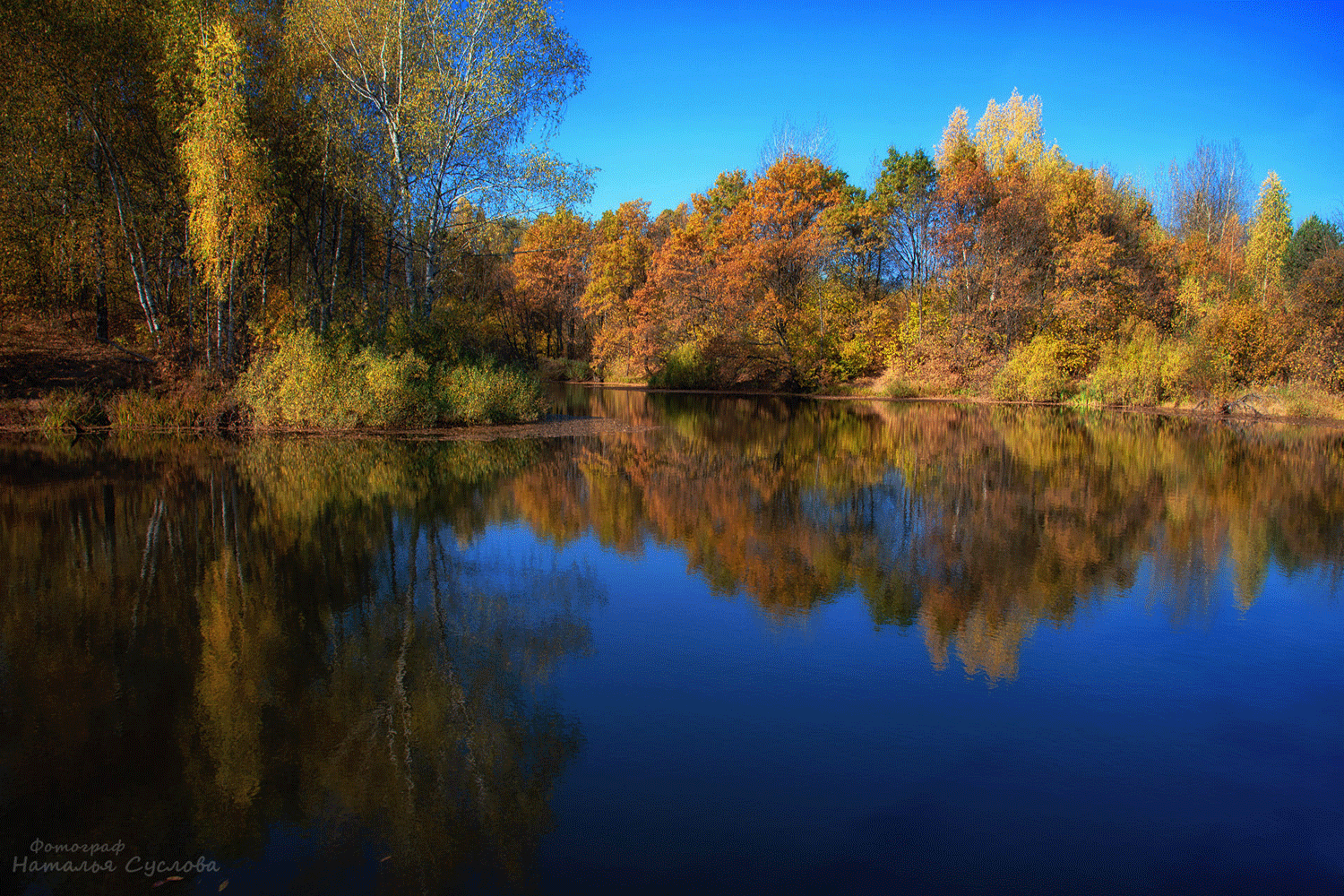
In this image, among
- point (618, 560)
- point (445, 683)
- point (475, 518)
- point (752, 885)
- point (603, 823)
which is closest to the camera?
point (752, 885)

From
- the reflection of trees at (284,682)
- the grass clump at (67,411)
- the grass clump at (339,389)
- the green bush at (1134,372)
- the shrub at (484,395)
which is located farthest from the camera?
the green bush at (1134,372)

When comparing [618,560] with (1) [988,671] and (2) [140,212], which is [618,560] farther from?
(2) [140,212]

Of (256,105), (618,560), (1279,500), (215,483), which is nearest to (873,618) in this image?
(618,560)

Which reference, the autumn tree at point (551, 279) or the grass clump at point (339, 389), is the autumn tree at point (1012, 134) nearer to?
the autumn tree at point (551, 279)

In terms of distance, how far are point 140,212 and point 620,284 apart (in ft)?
114

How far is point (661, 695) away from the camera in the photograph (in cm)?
524

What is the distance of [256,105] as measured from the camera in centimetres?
2086

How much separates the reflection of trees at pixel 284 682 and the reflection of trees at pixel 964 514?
96.0 inches

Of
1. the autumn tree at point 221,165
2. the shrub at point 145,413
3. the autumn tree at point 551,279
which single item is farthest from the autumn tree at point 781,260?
the shrub at point 145,413

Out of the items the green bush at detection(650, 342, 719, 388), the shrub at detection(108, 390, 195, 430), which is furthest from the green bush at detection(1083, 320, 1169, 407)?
the shrub at detection(108, 390, 195, 430)

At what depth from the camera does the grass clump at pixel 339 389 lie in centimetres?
1888

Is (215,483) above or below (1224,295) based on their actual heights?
below

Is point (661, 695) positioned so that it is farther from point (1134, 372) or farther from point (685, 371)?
point (685, 371)

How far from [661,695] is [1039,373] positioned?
34602 mm
